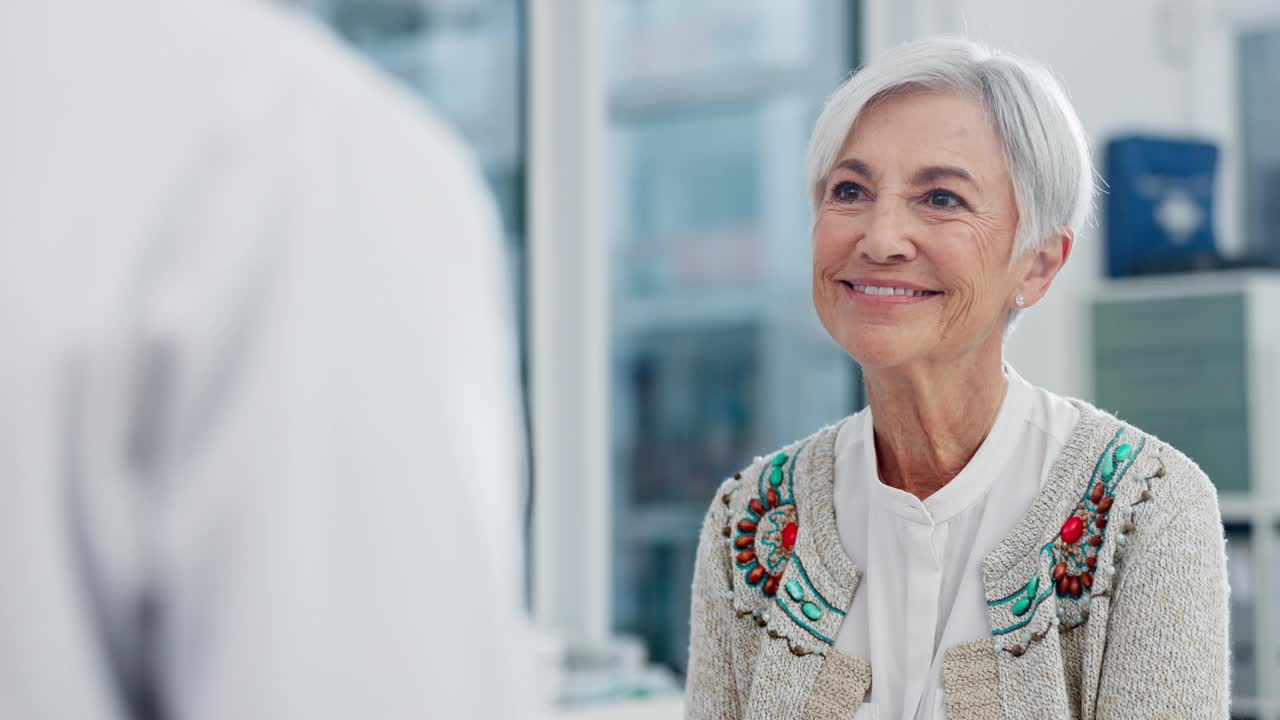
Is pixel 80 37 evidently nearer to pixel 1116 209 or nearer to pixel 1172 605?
pixel 1172 605

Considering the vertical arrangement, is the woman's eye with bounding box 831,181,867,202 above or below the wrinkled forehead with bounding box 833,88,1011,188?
below

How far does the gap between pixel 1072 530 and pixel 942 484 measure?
6.3 inches

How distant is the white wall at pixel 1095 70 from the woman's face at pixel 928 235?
252 centimetres

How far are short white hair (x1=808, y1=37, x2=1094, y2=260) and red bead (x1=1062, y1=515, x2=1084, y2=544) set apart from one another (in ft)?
0.94

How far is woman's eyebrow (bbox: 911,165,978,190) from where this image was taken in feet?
4.50

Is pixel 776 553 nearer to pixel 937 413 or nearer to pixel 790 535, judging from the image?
pixel 790 535

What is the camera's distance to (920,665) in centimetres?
132

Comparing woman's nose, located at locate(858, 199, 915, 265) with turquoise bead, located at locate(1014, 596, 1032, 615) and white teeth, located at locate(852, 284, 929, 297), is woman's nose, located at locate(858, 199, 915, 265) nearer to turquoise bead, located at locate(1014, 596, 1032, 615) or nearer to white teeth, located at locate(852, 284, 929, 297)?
white teeth, located at locate(852, 284, 929, 297)

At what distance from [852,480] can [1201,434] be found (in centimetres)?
264

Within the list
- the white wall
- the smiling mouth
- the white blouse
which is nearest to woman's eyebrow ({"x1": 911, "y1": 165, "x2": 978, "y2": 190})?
the smiling mouth

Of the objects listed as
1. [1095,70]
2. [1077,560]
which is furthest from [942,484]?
[1095,70]

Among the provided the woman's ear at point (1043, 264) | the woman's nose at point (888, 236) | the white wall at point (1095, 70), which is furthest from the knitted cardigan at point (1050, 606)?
the white wall at point (1095, 70)

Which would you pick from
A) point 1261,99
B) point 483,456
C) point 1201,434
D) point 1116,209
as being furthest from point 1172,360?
point 483,456

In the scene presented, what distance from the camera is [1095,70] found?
4.09 m
